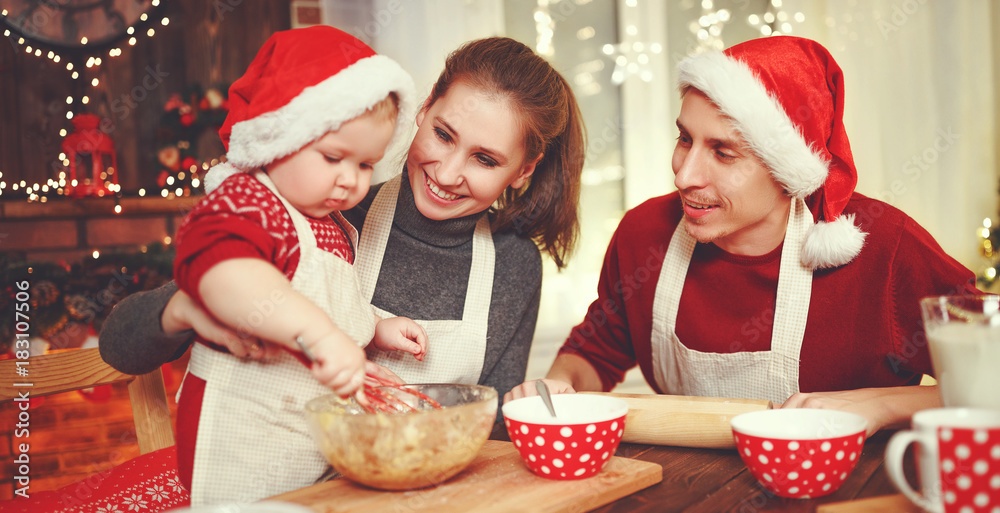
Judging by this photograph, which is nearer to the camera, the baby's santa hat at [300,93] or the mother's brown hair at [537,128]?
the baby's santa hat at [300,93]

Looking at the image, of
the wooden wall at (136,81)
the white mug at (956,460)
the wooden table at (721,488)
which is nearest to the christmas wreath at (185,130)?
the wooden wall at (136,81)

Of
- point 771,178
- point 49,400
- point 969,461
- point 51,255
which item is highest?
point 771,178

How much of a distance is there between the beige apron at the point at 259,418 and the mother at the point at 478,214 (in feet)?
1.22

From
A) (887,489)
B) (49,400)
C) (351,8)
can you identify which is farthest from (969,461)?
(49,400)

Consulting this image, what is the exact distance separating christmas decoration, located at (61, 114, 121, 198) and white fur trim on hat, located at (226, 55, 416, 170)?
2.15 meters

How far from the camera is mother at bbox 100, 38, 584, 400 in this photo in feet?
4.09

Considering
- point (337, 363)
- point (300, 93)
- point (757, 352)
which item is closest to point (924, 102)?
point (757, 352)

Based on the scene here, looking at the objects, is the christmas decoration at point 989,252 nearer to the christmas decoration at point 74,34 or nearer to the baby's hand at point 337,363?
the baby's hand at point 337,363

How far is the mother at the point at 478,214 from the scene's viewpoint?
1247mm

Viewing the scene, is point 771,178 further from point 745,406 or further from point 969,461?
point 969,461

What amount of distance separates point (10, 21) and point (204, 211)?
2.62 metres

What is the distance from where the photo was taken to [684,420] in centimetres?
93

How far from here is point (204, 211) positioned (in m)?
0.76

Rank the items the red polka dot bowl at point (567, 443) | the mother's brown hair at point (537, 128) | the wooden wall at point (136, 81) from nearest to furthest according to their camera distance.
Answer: the red polka dot bowl at point (567, 443) < the mother's brown hair at point (537, 128) < the wooden wall at point (136, 81)
